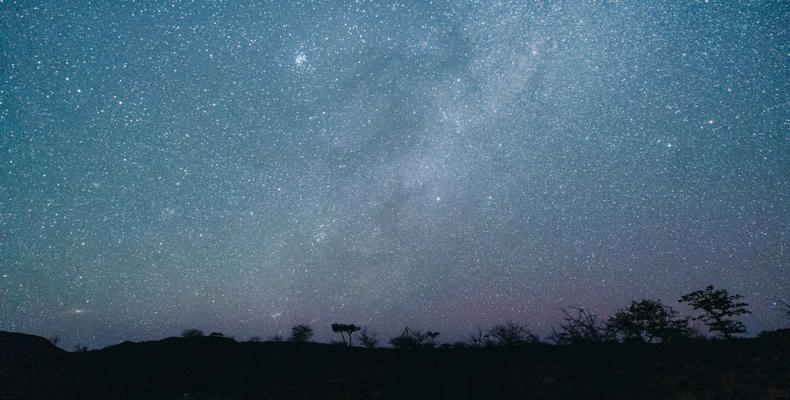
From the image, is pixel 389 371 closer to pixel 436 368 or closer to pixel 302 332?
pixel 436 368

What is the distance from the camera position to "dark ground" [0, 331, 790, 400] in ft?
43.6

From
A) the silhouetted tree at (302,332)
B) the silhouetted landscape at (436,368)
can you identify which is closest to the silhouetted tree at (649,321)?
the silhouetted landscape at (436,368)

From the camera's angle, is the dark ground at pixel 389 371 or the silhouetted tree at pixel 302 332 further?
the silhouetted tree at pixel 302 332

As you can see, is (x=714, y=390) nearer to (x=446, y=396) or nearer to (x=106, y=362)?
(x=446, y=396)

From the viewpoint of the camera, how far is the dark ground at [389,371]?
13297mm

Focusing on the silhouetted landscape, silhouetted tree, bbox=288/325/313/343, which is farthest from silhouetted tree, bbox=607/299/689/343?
silhouetted tree, bbox=288/325/313/343

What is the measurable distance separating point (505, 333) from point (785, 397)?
13636mm

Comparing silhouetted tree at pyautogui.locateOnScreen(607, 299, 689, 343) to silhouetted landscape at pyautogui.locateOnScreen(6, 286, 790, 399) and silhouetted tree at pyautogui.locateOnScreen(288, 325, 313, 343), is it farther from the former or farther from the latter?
silhouetted tree at pyautogui.locateOnScreen(288, 325, 313, 343)

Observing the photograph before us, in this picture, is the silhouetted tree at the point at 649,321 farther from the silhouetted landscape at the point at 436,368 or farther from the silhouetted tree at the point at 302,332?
the silhouetted tree at the point at 302,332

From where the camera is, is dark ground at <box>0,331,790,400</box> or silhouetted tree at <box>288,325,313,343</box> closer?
dark ground at <box>0,331,790,400</box>

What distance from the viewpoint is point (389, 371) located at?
60.9ft

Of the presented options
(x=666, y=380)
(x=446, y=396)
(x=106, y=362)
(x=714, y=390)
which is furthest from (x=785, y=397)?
(x=106, y=362)

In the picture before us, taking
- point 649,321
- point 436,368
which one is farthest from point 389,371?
Result: point 649,321

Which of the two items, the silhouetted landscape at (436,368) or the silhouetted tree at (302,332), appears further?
the silhouetted tree at (302,332)
